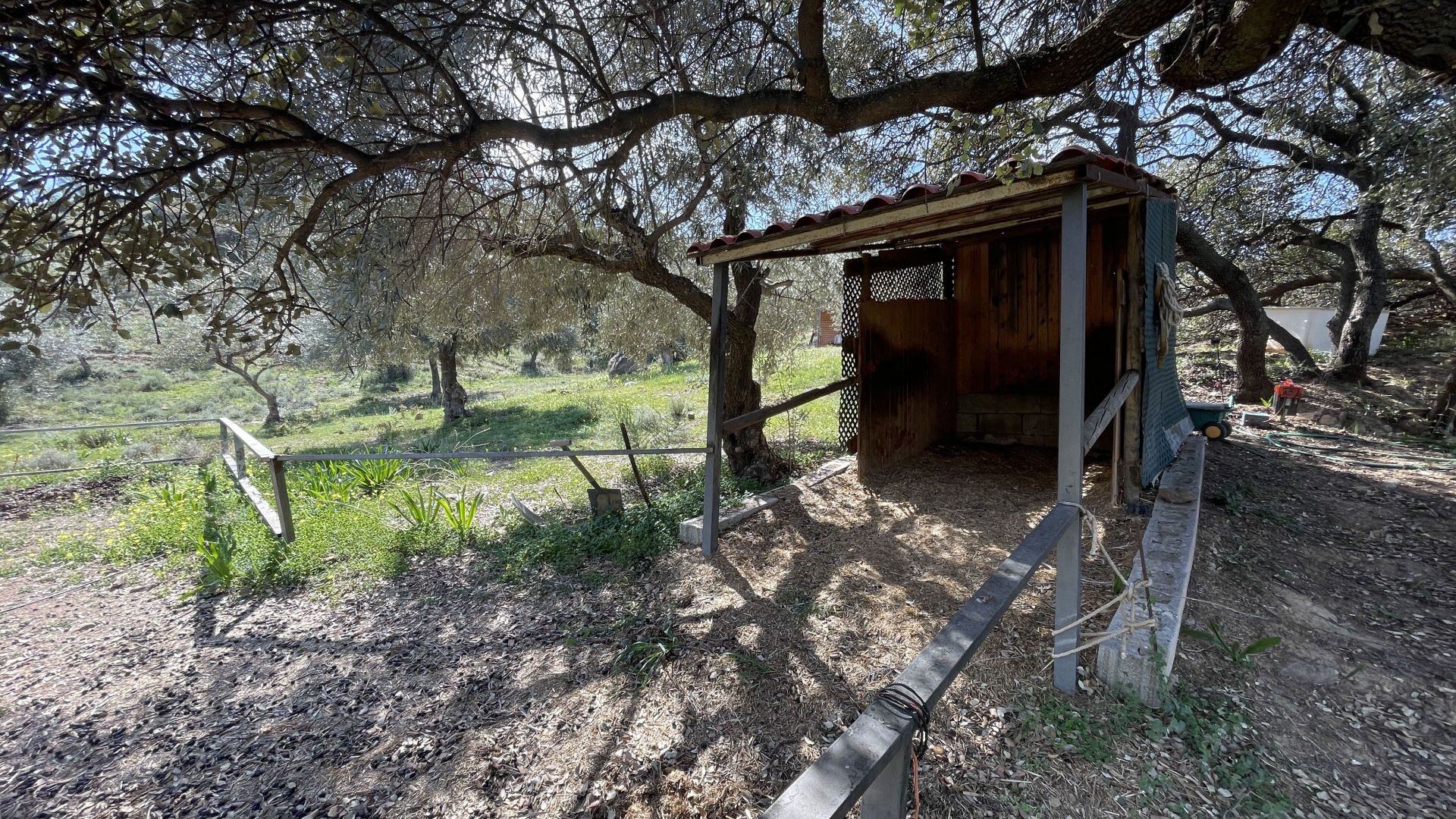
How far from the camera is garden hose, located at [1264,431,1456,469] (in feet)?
17.5

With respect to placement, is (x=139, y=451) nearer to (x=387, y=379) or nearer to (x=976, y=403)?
(x=976, y=403)

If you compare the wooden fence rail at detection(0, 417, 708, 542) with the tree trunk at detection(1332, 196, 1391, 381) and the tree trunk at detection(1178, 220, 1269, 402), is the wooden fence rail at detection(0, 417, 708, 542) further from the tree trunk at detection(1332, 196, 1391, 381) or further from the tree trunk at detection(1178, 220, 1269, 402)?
the tree trunk at detection(1332, 196, 1391, 381)

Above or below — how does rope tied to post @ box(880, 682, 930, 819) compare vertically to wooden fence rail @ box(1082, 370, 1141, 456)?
below

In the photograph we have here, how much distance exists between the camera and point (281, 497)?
4.29 m

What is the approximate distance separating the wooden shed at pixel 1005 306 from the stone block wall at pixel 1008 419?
0.01 meters

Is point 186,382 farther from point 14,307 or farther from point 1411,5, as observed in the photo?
point 1411,5

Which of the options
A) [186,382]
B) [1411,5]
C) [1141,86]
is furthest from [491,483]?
[186,382]

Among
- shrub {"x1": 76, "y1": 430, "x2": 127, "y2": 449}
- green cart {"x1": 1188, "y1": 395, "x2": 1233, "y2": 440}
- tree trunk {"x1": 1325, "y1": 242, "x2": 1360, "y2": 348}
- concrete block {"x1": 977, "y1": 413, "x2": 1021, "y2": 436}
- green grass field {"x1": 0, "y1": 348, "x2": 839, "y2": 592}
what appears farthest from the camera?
shrub {"x1": 76, "y1": 430, "x2": 127, "y2": 449}

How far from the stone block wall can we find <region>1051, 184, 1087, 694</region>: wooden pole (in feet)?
11.8

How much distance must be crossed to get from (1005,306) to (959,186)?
12.2 ft

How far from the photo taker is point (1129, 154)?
6.73 meters

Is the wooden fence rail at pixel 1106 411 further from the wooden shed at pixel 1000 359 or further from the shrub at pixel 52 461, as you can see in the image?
the shrub at pixel 52 461

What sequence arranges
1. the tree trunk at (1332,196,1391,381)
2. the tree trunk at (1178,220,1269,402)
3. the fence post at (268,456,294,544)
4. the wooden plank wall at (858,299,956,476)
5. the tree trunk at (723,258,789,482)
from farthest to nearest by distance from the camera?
the tree trunk at (1332,196,1391,381), the tree trunk at (1178,220,1269,402), the tree trunk at (723,258,789,482), the wooden plank wall at (858,299,956,476), the fence post at (268,456,294,544)

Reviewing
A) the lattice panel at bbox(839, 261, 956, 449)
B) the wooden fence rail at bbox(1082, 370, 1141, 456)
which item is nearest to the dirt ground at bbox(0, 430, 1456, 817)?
the wooden fence rail at bbox(1082, 370, 1141, 456)
